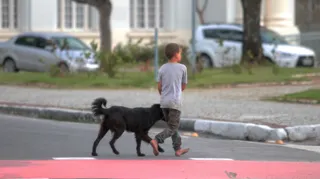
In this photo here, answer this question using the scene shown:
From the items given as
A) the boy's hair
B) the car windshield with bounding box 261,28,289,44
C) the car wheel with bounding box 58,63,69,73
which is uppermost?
the boy's hair

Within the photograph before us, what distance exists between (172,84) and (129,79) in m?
11.7

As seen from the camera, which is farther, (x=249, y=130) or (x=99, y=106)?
(x=249, y=130)

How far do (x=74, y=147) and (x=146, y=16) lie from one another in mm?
25295

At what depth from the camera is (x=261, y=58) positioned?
87.8 ft

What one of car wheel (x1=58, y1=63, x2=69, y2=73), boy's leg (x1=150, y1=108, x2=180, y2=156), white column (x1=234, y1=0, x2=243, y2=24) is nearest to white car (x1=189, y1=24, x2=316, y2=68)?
car wheel (x1=58, y1=63, x2=69, y2=73)

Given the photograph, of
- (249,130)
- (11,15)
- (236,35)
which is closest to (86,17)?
(11,15)

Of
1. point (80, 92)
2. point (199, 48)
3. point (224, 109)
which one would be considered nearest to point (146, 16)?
point (199, 48)

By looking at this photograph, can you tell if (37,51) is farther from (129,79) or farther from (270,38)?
(270,38)

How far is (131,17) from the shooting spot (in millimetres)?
36188

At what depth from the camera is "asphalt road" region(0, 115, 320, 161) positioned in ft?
35.7

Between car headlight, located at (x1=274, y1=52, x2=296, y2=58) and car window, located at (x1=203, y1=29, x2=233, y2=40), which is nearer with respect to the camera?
car headlight, located at (x1=274, y1=52, x2=296, y2=58)

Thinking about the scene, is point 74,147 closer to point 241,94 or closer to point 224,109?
point 224,109

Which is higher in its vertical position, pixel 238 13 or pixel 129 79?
pixel 238 13

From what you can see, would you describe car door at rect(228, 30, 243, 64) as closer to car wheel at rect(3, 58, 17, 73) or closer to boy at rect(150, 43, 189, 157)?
car wheel at rect(3, 58, 17, 73)
